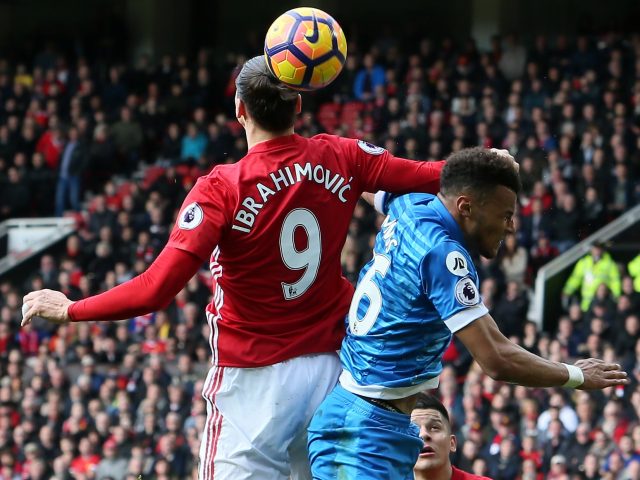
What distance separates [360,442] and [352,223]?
406 inches

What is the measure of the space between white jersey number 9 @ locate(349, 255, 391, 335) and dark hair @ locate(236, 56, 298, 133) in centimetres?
68

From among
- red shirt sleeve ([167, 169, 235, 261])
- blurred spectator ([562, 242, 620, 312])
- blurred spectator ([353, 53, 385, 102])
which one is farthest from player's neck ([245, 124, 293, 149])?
blurred spectator ([353, 53, 385, 102])

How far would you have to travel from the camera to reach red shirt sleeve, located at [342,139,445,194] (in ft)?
17.8

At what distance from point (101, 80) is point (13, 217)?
10.1ft

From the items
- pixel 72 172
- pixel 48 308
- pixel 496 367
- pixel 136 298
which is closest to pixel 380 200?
pixel 496 367

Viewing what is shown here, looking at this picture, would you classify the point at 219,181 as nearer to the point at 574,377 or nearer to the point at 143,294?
the point at 143,294

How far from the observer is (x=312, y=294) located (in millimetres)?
5398

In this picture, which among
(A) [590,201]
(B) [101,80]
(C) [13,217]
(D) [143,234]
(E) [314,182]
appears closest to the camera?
(E) [314,182]

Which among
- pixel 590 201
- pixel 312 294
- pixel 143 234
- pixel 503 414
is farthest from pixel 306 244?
pixel 143 234

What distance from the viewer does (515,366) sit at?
4805mm

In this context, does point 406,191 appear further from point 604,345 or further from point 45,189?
point 45,189

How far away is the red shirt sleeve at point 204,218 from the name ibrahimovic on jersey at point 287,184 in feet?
0.19

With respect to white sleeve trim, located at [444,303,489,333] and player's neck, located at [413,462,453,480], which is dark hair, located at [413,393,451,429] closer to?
player's neck, located at [413,462,453,480]

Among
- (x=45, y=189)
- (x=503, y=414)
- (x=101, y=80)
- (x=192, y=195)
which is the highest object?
(x=101, y=80)
